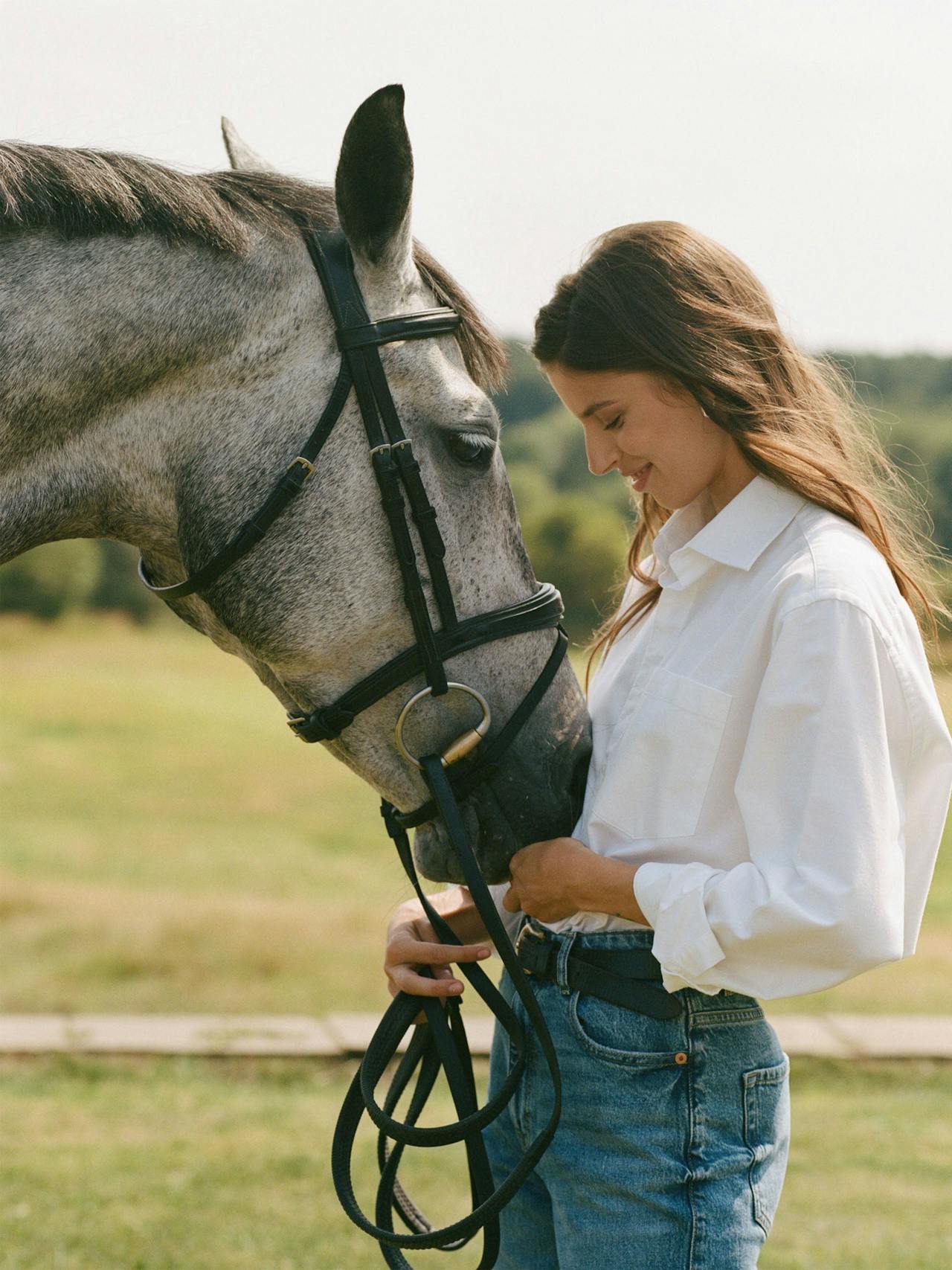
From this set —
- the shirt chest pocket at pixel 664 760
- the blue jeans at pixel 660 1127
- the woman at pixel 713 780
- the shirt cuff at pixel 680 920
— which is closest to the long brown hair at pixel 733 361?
the woman at pixel 713 780

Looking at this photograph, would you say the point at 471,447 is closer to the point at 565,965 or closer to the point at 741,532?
the point at 741,532

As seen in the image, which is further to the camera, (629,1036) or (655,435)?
(655,435)

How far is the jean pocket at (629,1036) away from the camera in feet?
5.32

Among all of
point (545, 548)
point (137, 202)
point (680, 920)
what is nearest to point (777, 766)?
point (680, 920)

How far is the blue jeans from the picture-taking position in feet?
5.22

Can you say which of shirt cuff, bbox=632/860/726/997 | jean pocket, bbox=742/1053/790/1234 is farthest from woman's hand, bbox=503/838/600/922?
jean pocket, bbox=742/1053/790/1234

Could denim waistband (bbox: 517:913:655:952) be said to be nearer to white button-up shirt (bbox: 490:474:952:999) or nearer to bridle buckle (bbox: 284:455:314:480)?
white button-up shirt (bbox: 490:474:952:999)

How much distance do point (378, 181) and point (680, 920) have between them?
1.08 m

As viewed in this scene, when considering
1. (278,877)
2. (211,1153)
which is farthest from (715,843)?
(278,877)

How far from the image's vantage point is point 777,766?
1523mm

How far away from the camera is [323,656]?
1.82 m

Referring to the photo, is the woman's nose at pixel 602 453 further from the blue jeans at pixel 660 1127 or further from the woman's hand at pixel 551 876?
the blue jeans at pixel 660 1127

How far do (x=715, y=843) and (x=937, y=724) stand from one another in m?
0.32

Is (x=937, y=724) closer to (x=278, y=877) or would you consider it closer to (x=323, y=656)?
(x=323, y=656)
